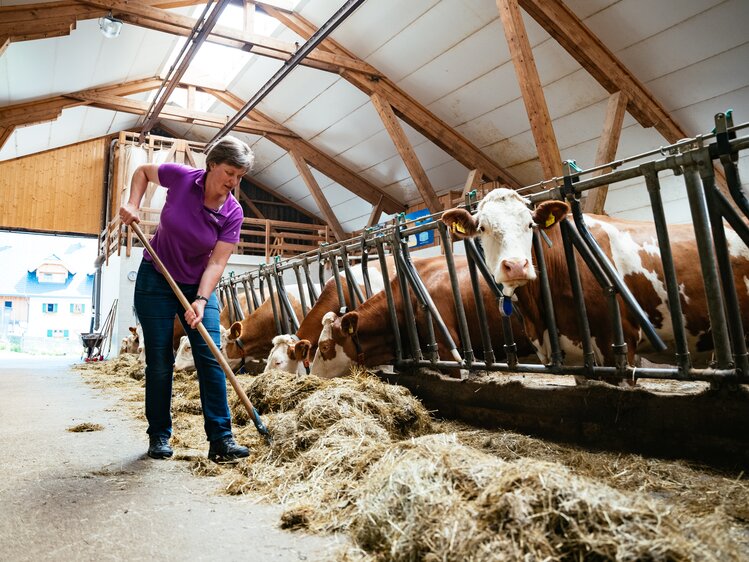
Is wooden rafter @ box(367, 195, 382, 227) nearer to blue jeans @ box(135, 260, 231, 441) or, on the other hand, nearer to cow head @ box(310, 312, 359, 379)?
cow head @ box(310, 312, 359, 379)

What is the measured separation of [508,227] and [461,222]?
36cm

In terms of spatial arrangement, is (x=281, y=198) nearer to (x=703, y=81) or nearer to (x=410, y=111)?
(x=410, y=111)

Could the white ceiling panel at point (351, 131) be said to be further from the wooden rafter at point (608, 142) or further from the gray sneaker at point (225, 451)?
the gray sneaker at point (225, 451)

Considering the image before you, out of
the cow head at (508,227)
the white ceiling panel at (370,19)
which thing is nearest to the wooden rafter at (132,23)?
the white ceiling panel at (370,19)

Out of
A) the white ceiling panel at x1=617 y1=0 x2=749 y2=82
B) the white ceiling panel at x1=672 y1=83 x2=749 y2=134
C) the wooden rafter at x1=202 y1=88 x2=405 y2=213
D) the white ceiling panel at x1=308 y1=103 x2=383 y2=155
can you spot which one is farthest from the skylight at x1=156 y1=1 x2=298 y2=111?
the white ceiling panel at x1=672 y1=83 x2=749 y2=134

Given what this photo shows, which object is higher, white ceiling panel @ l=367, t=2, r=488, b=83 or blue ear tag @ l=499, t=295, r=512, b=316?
white ceiling panel @ l=367, t=2, r=488, b=83

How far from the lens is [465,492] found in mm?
1456

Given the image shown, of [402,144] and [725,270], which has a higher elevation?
[402,144]

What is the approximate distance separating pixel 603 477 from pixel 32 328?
25.1m

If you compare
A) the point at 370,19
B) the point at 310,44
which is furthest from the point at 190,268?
the point at 370,19

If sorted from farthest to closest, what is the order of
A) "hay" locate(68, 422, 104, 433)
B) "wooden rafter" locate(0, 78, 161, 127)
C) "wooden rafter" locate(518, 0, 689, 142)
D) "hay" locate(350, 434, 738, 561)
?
"wooden rafter" locate(0, 78, 161, 127) → "wooden rafter" locate(518, 0, 689, 142) → "hay" locate(68, 422, 104, 433) → "hay" locate(350, 434, 738, 561)

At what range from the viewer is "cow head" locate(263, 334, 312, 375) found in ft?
16.1

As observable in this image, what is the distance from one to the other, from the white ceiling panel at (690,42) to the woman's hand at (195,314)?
723 centimetres

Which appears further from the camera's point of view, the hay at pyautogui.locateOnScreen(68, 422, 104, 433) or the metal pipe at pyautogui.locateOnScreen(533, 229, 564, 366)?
the hay at pyautogui.locateOnScreen(68, 422, 104, 433)
